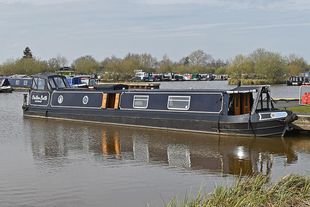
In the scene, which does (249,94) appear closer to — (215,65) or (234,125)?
(234,125)

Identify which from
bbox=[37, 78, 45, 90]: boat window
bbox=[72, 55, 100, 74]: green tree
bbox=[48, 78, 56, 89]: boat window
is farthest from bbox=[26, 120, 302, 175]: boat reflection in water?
bbox=[72, 55, 100, 74]: green tree

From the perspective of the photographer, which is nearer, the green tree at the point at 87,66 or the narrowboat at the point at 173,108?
the narrowboat at the point at 173,108

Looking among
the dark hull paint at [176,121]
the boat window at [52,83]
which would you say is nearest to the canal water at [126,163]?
the dark hull paint at [176,121]

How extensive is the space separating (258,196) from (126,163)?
598 centimetres

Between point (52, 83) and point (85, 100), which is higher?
point (52, 83)

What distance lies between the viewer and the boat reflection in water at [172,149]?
1216cm

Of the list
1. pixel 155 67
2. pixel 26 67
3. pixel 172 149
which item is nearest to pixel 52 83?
pixel 172 149

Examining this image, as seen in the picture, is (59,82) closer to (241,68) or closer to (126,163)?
(126,163)

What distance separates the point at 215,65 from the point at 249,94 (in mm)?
106330

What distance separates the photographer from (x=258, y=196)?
6.50m

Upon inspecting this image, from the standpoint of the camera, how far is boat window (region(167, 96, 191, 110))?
17434 mm

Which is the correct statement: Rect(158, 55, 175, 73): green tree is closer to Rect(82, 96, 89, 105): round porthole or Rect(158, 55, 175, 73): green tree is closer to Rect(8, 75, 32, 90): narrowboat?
Rect(8, 75, 32, 90): narrowboat

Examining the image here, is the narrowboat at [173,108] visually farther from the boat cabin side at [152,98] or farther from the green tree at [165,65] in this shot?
the green tree at [165,65]

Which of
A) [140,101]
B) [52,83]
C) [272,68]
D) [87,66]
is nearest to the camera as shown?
[140,101]
